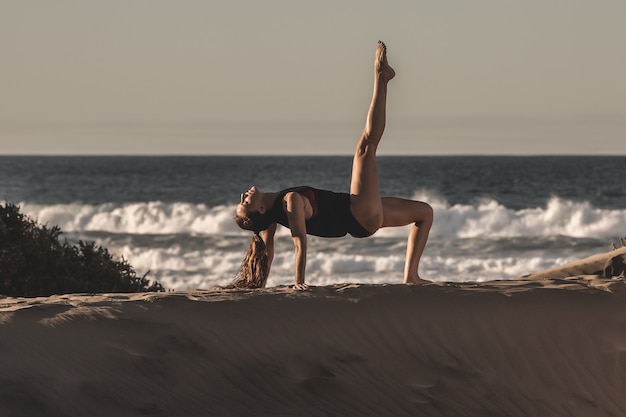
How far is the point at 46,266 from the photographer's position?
12477mm

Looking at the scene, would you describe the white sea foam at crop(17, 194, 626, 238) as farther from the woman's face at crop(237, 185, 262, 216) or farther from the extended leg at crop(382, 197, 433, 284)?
the woman's face at crop(237, 185, 262, 216)

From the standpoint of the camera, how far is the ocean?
26641 millimetres

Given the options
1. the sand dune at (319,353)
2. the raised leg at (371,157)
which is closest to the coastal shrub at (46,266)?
the sand dune at (319,353)

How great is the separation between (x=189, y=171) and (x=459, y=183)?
22291 mm

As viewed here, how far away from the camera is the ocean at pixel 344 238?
26.6 m

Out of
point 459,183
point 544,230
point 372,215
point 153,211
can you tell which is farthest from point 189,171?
point 372,215

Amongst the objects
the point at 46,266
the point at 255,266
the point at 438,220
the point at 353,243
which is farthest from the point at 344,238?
the point at 255,266

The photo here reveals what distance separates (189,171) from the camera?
75.5 metres

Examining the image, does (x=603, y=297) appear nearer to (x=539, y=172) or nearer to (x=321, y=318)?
(x=321, y=318)
